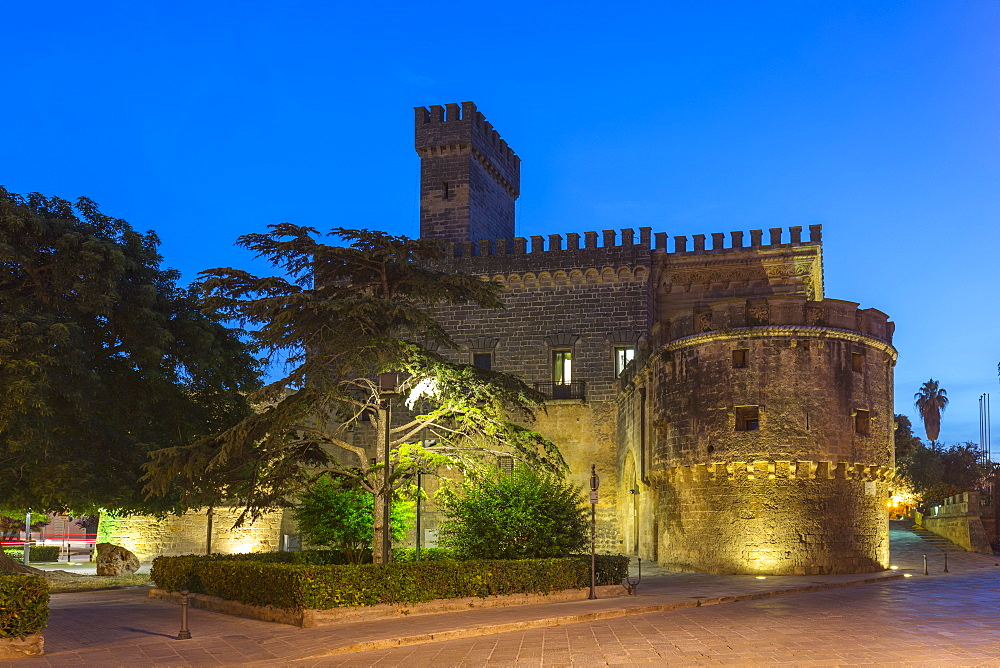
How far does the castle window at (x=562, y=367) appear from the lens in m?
35.3

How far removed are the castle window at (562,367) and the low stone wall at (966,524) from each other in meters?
14.4

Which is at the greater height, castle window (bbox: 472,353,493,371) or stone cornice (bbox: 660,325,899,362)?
castle window (bbox: 472,353,493,371)

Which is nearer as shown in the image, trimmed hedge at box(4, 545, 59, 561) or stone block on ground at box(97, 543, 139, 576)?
stone block on ground at box(97, 543, 139, 576)

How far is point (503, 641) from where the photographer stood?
1364 cm

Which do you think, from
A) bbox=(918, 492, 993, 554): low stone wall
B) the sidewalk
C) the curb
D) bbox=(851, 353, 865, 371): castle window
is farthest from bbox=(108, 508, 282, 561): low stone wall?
bbox=(918, 492, 993, 554): low stone wall

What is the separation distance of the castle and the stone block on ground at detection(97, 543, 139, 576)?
14441mm

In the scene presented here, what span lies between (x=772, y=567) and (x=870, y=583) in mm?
2339

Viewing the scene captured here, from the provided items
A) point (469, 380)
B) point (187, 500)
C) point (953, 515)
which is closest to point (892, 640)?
point (469, 380)

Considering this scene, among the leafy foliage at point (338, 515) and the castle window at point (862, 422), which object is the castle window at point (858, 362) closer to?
the castle window at point (862, 422)

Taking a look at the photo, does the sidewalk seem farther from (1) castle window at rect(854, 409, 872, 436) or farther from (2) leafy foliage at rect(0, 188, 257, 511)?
(1) castle window at rect(854, 409, 872, 436)

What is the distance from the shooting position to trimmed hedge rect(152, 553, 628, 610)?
15188 millimetres

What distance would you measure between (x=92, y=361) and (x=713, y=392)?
50.6 ft

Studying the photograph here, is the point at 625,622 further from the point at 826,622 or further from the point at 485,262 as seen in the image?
the point at 485,262

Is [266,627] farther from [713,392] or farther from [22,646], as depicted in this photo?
[713,392]
